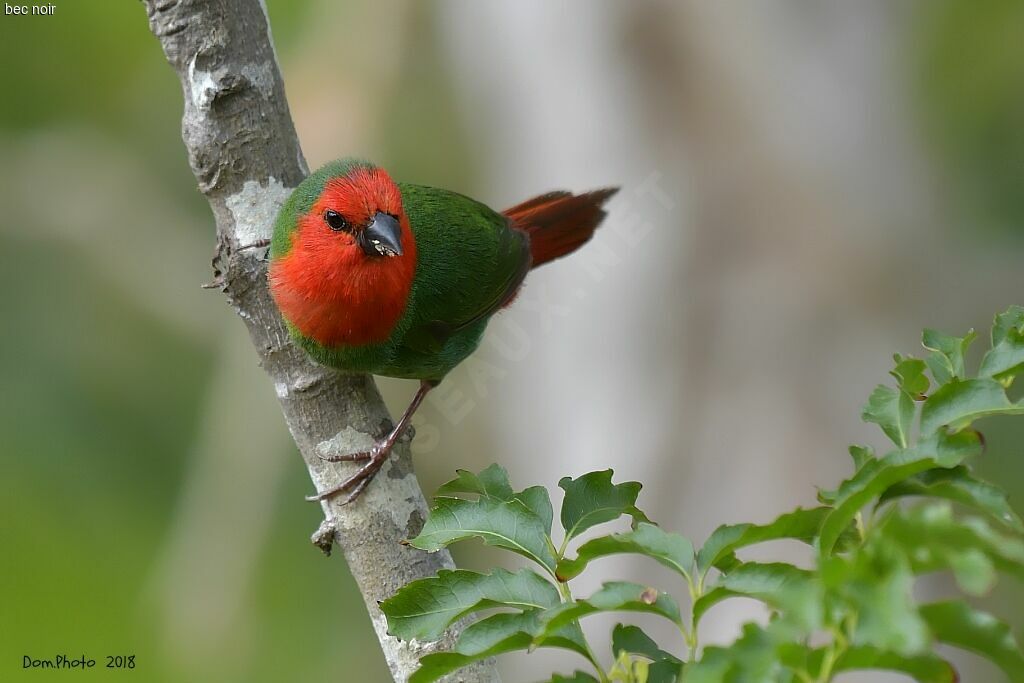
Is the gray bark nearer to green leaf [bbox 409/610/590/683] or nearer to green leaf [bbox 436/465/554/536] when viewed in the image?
green leaf [bbox 436/465/554/536]

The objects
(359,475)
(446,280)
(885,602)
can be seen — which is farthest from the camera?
(446,280)

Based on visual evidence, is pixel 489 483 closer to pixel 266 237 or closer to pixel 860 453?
pixel 860 453

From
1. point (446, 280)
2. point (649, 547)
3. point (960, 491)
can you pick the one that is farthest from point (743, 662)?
point (446, 280)

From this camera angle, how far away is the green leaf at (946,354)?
121 cm

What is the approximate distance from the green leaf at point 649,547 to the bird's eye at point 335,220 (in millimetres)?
1472

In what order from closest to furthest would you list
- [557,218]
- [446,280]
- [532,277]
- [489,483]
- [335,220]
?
[489,483] < [335,220] < [446,280] < [557,218] < [532,277]

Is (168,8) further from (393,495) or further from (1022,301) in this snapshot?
(1022,301)

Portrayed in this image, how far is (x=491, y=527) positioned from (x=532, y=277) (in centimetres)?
420

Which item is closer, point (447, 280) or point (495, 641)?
point (495, 641)

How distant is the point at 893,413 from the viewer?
→ 1.19m

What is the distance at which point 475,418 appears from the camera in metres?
5.70

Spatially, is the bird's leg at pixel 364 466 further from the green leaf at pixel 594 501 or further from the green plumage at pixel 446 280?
the green leaf at pixel 594 501

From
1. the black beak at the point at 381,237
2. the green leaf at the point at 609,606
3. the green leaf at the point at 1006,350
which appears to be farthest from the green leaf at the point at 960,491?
the black beak at the point at 381,237

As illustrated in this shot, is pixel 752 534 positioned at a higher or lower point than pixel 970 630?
higher
